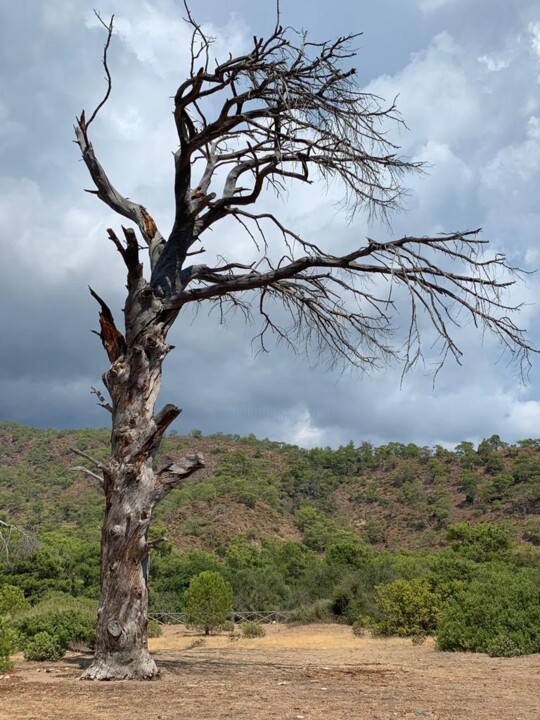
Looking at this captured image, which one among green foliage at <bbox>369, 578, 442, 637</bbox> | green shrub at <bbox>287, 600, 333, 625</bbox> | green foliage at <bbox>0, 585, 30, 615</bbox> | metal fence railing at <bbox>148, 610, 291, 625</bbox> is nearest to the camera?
green foliage at <bbox>0, 585, 30, 615</bbox>

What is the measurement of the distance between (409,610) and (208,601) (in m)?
7.51

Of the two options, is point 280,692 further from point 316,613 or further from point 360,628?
point 316,613

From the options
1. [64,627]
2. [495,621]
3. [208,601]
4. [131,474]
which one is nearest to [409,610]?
[495,621]

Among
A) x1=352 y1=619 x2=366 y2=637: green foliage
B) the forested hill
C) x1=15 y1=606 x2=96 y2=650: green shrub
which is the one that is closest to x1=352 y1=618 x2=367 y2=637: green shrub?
x1=352 y1=619 x2=366 y2=637: green foliage

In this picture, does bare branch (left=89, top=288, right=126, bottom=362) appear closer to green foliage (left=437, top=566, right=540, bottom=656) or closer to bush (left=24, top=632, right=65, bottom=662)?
bush (left=24, top=632, right=65, bottom=662)

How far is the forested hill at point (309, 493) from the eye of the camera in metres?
56.9

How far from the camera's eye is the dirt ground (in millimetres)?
5230

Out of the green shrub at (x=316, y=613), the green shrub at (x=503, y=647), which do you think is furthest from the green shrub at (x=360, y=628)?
the green shrub at (x=503, y=647)

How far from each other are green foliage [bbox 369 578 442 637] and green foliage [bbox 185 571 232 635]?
5888 millimetres

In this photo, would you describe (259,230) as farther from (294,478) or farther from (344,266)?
(294,478)

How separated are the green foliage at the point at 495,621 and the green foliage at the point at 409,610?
421 cm

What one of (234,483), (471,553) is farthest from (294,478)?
(471,553)

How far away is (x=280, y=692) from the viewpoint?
6.30 m

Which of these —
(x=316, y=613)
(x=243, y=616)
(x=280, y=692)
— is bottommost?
(x=243, y=616)
